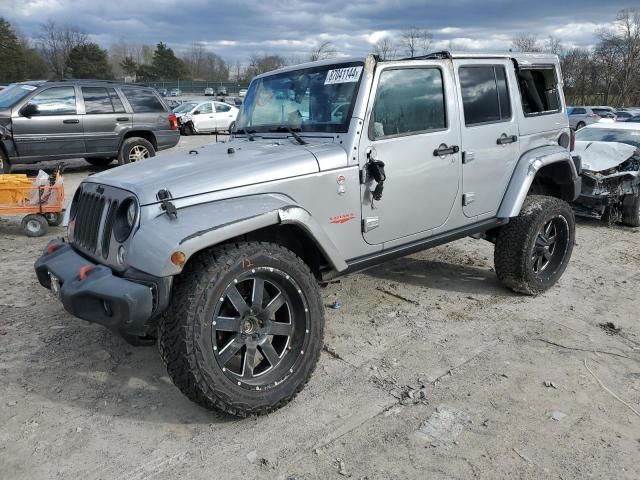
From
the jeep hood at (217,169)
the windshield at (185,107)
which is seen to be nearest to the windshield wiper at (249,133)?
the jeep hood at (217,169)

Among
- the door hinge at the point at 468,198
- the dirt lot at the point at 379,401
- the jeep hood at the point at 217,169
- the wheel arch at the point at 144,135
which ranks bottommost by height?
the dirt lot at the point at 379,401

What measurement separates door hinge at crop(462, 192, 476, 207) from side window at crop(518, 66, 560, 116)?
3.31ft

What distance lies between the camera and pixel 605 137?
9500 mm

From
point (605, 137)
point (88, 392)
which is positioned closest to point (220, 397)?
point (88, 392)

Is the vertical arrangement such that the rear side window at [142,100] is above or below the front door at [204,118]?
below

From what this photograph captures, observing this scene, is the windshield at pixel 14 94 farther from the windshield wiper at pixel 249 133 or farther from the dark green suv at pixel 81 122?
the windshield wiper at pixel 249 133

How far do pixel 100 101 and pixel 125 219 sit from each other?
891 cm

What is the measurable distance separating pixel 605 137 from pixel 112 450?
966 cm

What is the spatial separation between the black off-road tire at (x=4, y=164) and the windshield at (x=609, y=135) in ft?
34.8

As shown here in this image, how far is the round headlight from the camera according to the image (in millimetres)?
2830

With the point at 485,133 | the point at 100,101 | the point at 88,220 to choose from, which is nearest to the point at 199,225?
the point at 88,220

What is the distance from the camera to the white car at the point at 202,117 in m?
22.3

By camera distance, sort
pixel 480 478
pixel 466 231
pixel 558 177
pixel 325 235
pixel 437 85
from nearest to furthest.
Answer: pixel 480 478 → pixel 325 235 → pixel 437 85 → pixel 466 231 → pixel 558 177

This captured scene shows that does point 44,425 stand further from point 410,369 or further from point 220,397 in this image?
point 410,369
